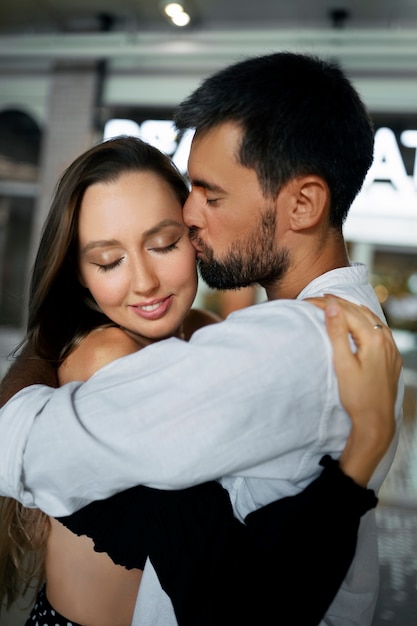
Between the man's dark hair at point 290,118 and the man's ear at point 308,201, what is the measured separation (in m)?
0.02

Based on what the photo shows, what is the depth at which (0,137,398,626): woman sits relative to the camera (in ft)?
3.62

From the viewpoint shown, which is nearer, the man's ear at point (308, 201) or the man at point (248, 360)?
the man at point (248, 360)

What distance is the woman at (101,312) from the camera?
3.62 ft

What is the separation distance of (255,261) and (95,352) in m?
0.43

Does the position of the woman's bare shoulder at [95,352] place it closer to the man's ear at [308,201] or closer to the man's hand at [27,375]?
the man's hand at [27,375]

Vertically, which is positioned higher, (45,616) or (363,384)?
(363,384)

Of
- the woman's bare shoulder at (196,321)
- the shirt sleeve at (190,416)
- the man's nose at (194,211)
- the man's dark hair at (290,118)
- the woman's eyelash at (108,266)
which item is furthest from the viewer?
the woman's bare shoulder at (196,321)

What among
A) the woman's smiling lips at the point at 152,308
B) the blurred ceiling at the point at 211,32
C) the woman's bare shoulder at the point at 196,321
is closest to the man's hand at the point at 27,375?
the woman's smiling lips at the point at 152,308

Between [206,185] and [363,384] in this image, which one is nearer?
[363,384]

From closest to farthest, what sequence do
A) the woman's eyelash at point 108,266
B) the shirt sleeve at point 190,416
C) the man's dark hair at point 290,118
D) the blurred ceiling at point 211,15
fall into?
the shirt sleeve at point 190,416, the man's dark hair at point 290,118, the woman's eyelash at point 108,266, the blurred ceiling at point 211,15

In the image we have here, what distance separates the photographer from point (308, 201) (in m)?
1.27

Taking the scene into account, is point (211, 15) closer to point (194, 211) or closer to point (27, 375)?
point (194, 211)

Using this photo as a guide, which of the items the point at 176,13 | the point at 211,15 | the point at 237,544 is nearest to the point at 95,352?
the point at 237,544

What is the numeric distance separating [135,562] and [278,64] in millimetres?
1045
